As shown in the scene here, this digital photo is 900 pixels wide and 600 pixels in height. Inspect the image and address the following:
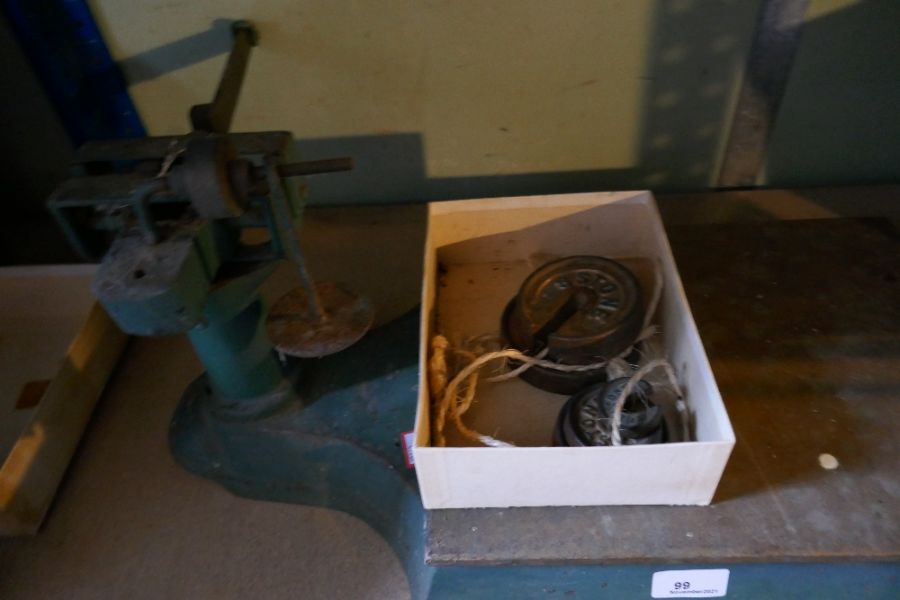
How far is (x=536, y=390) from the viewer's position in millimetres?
1002

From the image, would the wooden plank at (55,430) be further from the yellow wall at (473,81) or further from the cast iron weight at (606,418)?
the cast iron weight at (606,418)

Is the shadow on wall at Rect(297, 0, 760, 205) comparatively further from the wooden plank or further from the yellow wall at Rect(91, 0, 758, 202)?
the wooden plank

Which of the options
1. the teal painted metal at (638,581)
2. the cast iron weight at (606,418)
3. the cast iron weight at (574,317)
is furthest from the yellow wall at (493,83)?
the teal painted metal at (638,581)

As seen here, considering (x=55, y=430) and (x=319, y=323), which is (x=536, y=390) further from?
(x=55, y=430)

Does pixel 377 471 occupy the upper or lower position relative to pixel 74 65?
lower

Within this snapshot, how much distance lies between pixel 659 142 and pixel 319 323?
2.54 ft

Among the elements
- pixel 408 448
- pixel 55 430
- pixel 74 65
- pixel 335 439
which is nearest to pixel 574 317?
pixel 408 448

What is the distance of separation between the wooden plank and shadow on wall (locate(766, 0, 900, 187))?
4.33ft

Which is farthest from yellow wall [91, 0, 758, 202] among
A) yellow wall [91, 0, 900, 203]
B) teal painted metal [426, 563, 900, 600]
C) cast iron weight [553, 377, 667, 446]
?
teal painted metal [426, 563, 900, 600]

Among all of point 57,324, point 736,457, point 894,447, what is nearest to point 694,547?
point 736,457

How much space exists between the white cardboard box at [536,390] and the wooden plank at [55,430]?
2.08 feet

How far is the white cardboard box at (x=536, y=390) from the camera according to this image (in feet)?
2.51

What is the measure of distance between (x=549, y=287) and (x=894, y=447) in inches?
19.4

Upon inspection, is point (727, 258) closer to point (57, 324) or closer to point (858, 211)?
point (858, 211)
